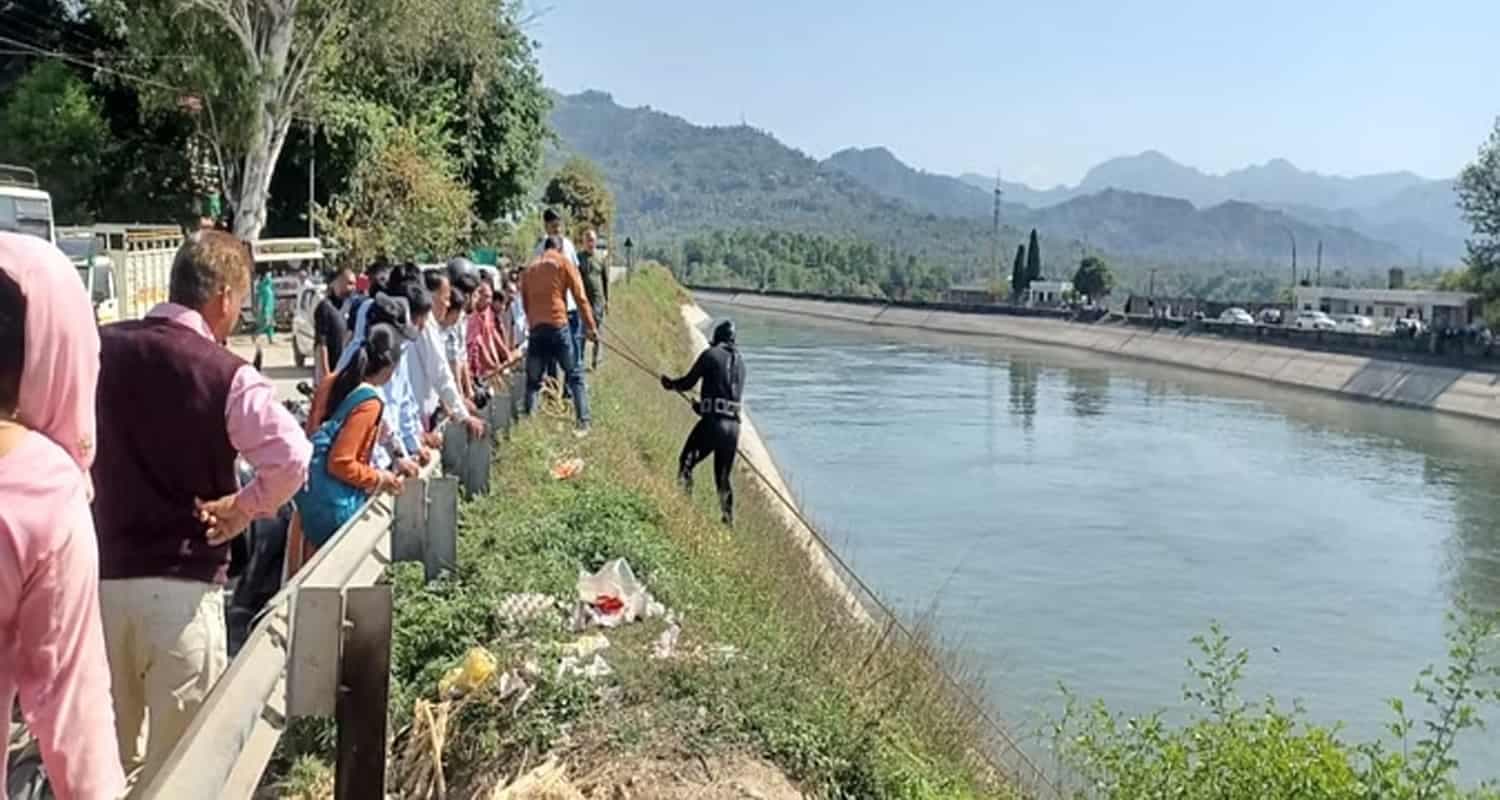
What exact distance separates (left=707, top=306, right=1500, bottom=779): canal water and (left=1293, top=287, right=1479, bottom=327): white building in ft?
96.1

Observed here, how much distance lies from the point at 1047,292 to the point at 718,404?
104556 millimetres

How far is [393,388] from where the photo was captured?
25.6 feet

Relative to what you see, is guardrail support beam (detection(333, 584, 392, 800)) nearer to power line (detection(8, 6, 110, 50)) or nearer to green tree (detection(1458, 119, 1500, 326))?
power line (detection(8, 6, 110, 50))

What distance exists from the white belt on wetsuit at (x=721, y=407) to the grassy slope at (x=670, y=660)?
0.84 meters

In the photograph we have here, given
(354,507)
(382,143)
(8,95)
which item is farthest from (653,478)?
(8,95)

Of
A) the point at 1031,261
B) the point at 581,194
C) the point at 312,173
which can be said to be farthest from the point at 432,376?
the point at 1031,261

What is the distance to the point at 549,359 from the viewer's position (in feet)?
41.8

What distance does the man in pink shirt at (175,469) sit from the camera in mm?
3959

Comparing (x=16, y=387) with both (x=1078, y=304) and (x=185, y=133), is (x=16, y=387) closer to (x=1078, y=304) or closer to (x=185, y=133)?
→ (x=185, y=133)

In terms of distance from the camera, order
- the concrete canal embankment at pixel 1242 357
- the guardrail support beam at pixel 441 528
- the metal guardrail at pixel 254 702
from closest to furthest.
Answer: the metal guardrail at pixel 254 702
the guardrail support beam at pixel 441 528
the concrete canal embankment at pixel 1242 357

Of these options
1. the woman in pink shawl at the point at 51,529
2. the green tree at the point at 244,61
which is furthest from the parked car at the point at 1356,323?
the woman in pink shawl at the point at 51,529

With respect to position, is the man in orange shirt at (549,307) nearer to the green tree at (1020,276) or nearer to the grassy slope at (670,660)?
the grassy slope at (670,660)

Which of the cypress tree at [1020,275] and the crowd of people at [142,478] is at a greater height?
the cypress tree at [1020,275]

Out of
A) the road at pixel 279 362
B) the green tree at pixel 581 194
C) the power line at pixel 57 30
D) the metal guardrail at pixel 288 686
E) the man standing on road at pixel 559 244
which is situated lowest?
the road at pixel 279 362
